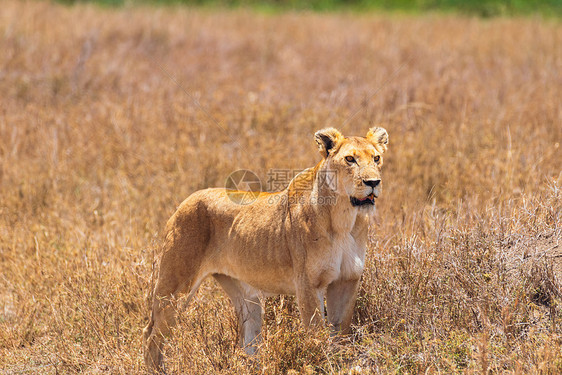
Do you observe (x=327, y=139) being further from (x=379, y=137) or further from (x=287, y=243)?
(x=287, y=243)

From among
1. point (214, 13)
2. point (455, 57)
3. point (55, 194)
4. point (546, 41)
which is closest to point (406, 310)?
point (55, 194)

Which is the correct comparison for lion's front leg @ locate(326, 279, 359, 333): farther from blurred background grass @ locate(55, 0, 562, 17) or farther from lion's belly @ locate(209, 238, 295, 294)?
blurred background grass @ locate(55, 0, 562, 17)

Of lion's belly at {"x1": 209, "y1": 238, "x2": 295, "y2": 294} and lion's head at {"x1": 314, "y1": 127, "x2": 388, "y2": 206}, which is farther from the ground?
lion's head at {"x1": 314, "y1": 127, "x2": 388, "y2": 206}

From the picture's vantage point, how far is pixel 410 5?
89.8 ft

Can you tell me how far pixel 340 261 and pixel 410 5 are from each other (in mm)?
24335

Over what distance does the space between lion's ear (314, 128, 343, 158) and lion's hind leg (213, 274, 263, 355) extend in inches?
50.2

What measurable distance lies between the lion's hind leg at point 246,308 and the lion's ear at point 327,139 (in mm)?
1276

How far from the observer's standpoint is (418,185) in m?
8.52

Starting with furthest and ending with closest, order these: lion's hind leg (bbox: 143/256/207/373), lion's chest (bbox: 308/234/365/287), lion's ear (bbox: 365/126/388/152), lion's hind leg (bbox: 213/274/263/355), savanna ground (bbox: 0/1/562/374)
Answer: lion's hind leg (bbox: 213/274/263/355) < lion's hind leg (bbox: 143/256/207/373) < savanna ground (bbox: 0/1/562/374) < lion's ear (bbox: 365/126/388/152) < lion's chest (bbox: 308/234/365/287)

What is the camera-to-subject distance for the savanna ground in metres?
5.11

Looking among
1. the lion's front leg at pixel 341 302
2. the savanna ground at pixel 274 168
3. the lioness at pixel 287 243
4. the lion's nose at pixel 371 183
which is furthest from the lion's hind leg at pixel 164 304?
the lion's nose at pixel 371 183

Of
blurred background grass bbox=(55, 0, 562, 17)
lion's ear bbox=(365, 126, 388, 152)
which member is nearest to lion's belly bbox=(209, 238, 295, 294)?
lion's ear bbox=(365, 126, 388, 152)

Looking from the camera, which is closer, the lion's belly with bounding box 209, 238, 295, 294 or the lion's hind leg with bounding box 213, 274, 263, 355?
the lion's belly with bounding box 209, 238, 295, 294

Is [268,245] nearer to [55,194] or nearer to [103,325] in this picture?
[103,325]
